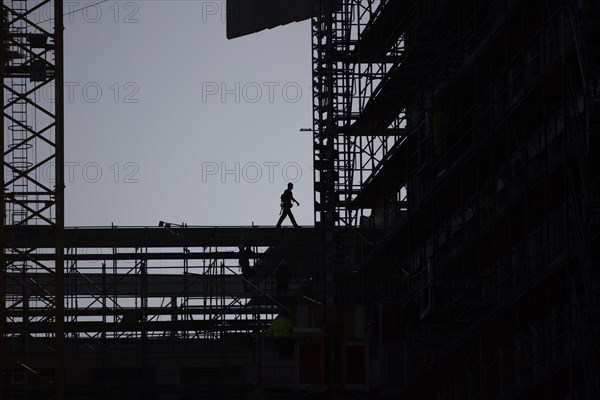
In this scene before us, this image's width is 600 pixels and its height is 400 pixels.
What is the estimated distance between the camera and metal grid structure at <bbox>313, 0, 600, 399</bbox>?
29.4 meters

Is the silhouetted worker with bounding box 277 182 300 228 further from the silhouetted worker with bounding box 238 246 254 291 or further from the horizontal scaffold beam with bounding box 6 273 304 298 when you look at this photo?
the horizontal scaffold beam with bounding box 6 273 304 298

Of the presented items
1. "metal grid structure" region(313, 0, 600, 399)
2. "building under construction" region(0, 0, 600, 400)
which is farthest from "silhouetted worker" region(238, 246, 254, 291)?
"metal grid structure" region(313, 0, 600, 399)

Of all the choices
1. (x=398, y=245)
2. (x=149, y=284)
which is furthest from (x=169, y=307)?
(x=398, y=245)

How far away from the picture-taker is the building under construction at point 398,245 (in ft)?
101

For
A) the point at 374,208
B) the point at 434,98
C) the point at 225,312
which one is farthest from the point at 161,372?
the point at 434,98

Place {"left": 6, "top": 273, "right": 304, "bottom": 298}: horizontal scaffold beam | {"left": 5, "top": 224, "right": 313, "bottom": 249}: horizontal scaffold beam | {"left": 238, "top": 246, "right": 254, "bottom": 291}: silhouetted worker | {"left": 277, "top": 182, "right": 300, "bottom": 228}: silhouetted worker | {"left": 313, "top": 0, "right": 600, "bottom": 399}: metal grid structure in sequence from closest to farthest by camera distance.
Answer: {"left": 313, "top": 0, "right": 600, "bottom": 399}: metal grid structure
{"left": 277, "top": 182, "right": 300, "bottom": 228}: silhouetted worker
{"left": 238, "top": 246, "right": 254, "bottom": 291}: silhouetted worker
{"left": 5, "top": 224, "right": 313, "bottom": 249}: horizontal scaffold beam
{"left": 6, "top": 273, "right": 304, "bottom": 298}: horizontal scaffold beam

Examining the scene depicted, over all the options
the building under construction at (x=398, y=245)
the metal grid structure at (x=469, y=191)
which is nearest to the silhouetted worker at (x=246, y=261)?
the building under construction at (x=398, y=245)

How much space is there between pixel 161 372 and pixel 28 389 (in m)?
6.07

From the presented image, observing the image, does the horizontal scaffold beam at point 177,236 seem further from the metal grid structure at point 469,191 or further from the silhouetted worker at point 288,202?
the metal grid structure at point 469,191

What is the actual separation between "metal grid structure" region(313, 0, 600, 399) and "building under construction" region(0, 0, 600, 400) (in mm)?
86

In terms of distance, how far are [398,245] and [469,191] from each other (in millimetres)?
5461

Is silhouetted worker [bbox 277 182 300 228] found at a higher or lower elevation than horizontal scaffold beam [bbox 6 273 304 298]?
higher

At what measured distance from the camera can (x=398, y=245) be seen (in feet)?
142

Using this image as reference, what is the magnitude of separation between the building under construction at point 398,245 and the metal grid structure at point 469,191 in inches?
3.4
